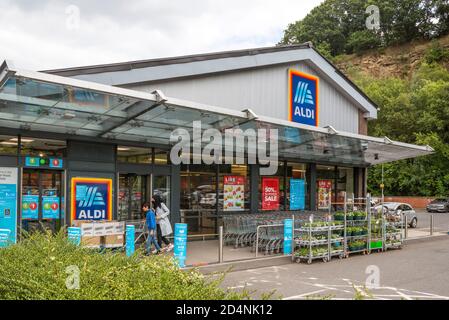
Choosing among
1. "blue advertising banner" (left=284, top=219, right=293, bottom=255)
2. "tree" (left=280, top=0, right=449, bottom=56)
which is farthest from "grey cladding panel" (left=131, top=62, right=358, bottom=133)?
"tree" (left=280, top=0, right=449, bottom=56)

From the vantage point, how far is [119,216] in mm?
15219

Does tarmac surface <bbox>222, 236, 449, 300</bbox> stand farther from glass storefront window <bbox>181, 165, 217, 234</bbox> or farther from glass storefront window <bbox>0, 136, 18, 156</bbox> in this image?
glass storefront window <bbox>0, 136, 18, 156</bbox>

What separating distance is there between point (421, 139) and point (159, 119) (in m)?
40.0

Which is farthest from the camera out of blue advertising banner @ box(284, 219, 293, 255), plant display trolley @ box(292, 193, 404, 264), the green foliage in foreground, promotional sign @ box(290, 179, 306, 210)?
promotional sign @ box(290, 179, 306, 210)

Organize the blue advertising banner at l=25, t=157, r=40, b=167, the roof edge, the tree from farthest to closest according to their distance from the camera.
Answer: the tree
the blue advertising banner at l=25, t=157, r=40, b=167
the roof edge

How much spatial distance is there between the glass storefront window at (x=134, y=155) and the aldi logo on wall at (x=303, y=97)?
6.67 meters

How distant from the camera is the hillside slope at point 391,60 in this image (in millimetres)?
75750

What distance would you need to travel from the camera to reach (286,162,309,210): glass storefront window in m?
21.4

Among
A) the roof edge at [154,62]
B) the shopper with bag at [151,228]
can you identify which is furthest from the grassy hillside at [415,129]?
the shopper with bag at [151,228]

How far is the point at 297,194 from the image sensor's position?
21719 millimetres

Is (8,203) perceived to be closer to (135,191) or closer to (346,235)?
(135,191)

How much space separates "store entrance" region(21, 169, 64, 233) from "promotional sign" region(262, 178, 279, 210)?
8873 millimetres

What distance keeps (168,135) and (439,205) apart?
35.7 metres
